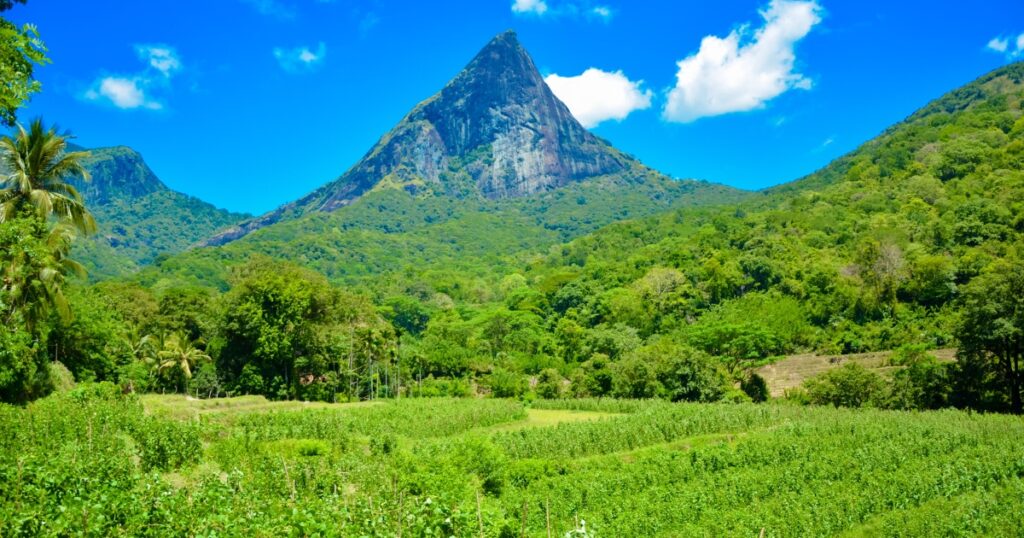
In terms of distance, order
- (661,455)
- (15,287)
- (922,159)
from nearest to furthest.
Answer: (15,287) < (661,455) < (922,159)

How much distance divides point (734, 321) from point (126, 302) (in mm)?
56512

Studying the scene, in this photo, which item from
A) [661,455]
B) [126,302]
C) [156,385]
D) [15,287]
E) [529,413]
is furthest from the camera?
[126,302]

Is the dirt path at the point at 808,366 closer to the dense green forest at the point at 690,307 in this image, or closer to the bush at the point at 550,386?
the dense green forest at the point at 690,307

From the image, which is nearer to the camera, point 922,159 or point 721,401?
point 721,401

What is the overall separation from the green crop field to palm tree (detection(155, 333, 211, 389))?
16989 mm

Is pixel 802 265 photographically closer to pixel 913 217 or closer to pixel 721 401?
pixel 913 217

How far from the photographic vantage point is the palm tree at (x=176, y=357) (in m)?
44.2

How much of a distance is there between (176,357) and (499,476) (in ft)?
116

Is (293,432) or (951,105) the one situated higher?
(951,105)

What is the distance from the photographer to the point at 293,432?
23.9m

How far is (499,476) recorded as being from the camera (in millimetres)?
19781

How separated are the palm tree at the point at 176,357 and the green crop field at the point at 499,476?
17.0 meters

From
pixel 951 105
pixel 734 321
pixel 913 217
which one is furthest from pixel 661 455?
pixel 951 105

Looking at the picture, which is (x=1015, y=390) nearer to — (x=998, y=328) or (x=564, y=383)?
(x=998, y=328)
